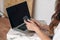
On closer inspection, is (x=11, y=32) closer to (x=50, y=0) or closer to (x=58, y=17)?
(x=58, y=17)

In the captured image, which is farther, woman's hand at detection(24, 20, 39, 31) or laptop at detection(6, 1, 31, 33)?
laptop at detection(6, 1, 31, 33)

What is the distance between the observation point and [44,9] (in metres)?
2.76

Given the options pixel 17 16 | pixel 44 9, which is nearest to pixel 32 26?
pixel 17 16

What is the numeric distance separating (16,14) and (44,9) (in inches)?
58.6

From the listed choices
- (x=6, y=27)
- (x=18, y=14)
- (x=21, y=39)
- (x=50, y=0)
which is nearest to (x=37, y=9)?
(x=50, y=0)

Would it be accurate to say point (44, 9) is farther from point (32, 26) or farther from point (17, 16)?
point (32, 26)

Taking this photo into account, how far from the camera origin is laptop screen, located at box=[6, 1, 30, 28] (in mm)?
1277

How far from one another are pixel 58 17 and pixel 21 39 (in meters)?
0.35

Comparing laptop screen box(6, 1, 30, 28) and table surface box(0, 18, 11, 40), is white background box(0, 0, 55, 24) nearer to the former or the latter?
table surface box(0, 18, 11, 40)

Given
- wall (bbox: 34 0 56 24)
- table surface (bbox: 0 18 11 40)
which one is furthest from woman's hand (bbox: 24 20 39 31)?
wall (bbox: 34 0 56 24)

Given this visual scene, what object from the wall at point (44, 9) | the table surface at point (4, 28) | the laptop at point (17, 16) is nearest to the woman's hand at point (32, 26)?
the laptop at point (17, 16)

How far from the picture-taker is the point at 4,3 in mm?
3131

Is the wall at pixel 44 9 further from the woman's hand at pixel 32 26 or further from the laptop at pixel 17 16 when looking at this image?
the woman's hand at pixel 32 26

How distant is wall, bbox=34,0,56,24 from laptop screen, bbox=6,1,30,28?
4.17ft
